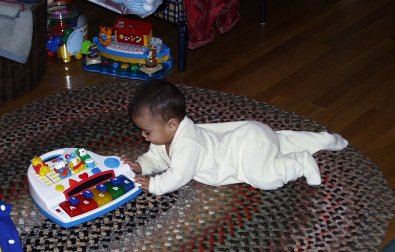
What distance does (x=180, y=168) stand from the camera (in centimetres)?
173

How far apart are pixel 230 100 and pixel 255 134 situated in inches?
18.7

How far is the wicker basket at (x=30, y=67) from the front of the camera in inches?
87.6

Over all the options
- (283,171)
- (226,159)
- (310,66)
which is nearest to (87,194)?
(226,159)

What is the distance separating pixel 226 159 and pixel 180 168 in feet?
0.50

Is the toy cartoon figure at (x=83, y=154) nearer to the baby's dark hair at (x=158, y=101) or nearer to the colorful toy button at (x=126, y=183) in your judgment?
the colorful toy button at (x=126, y=183)

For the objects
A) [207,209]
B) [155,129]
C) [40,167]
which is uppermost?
[155,129]

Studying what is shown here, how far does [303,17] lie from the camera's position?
2900 millimetres

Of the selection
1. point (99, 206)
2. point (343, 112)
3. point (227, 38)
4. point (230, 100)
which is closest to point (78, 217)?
point (99, 206)

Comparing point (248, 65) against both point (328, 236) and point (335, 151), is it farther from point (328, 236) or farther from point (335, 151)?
point (328, 236)

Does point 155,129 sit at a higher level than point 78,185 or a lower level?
higher

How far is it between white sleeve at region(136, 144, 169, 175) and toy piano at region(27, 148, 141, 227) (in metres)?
0.05

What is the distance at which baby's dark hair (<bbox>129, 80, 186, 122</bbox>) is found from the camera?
1.68m

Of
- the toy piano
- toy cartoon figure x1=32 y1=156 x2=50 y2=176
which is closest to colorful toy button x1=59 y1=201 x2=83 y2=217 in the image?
the toy piano

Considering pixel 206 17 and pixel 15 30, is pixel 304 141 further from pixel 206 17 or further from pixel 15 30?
pixel 15 30
